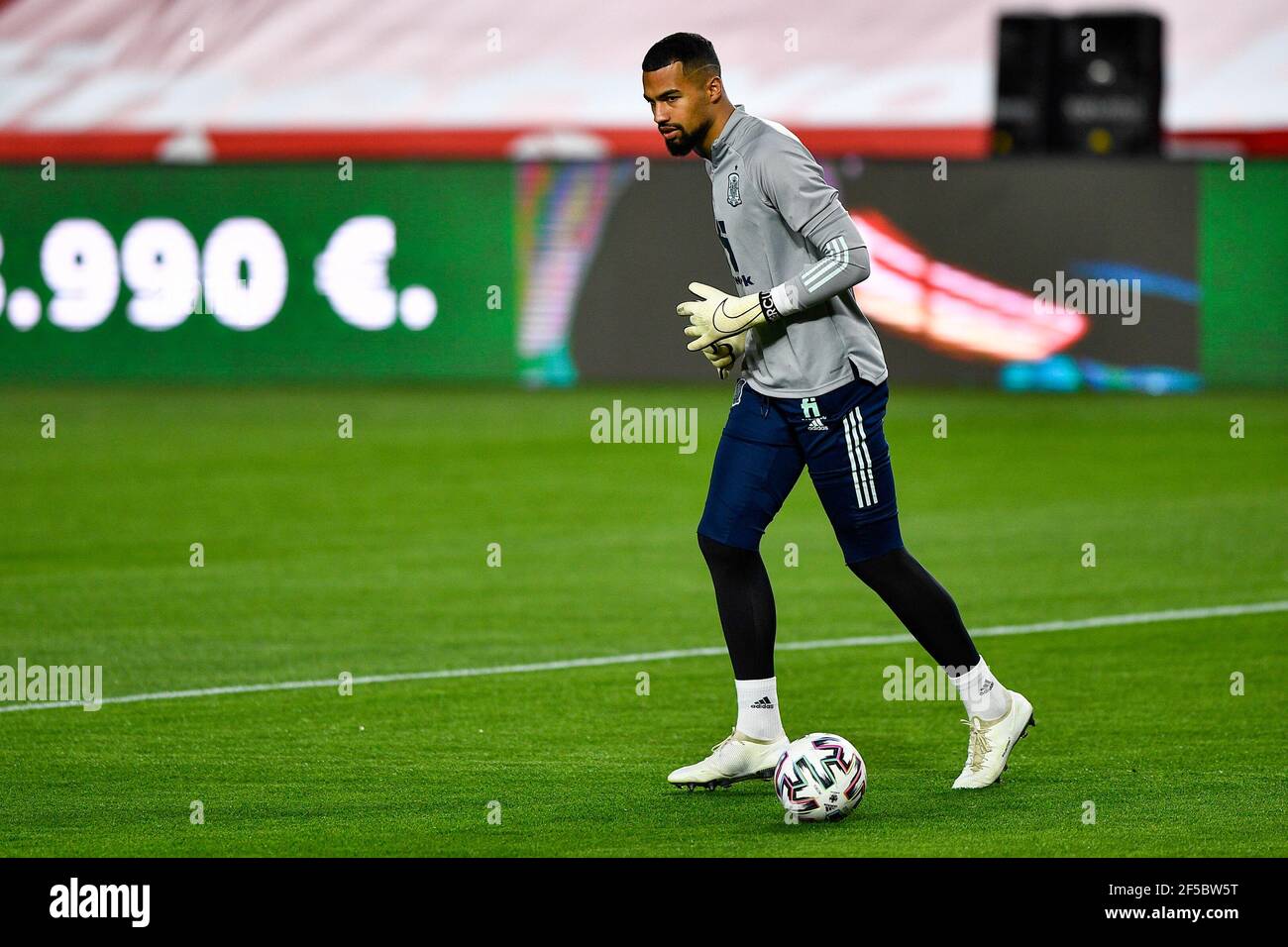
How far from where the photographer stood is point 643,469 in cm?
1672

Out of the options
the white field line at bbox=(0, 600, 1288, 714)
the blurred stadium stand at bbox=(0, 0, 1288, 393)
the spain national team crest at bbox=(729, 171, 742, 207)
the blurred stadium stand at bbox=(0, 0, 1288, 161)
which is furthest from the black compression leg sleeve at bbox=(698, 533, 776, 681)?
the blurred stadium stand at bbox=(0, 0, 1288, 161)

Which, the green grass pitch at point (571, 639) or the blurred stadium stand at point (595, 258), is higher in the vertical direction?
the blurred stadium stand at point (595, 258)

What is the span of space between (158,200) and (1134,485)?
11.7 metres

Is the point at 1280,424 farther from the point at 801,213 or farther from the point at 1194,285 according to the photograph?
the point at 801,213

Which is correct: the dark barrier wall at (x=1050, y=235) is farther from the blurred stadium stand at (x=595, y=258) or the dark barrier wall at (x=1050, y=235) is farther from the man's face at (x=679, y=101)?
the man's face at (x=679, y=101)

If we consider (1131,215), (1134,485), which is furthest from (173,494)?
(1131,215)

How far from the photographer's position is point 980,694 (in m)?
6.98

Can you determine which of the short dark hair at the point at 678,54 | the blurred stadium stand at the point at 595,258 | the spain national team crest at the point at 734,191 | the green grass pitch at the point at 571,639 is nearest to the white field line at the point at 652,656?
the green grass pitch at the point at 571,639

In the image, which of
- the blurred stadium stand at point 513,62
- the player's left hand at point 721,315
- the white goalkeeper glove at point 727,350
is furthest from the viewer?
the blurred stadium stand at point 513,62

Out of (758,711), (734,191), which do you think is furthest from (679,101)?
(758,711)

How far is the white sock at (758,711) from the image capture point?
23.5 feet

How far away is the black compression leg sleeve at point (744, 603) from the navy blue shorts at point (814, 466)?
74mm

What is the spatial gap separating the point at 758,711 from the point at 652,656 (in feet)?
8.35

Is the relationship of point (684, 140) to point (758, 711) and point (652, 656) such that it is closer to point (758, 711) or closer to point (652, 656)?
point (758, 711)
